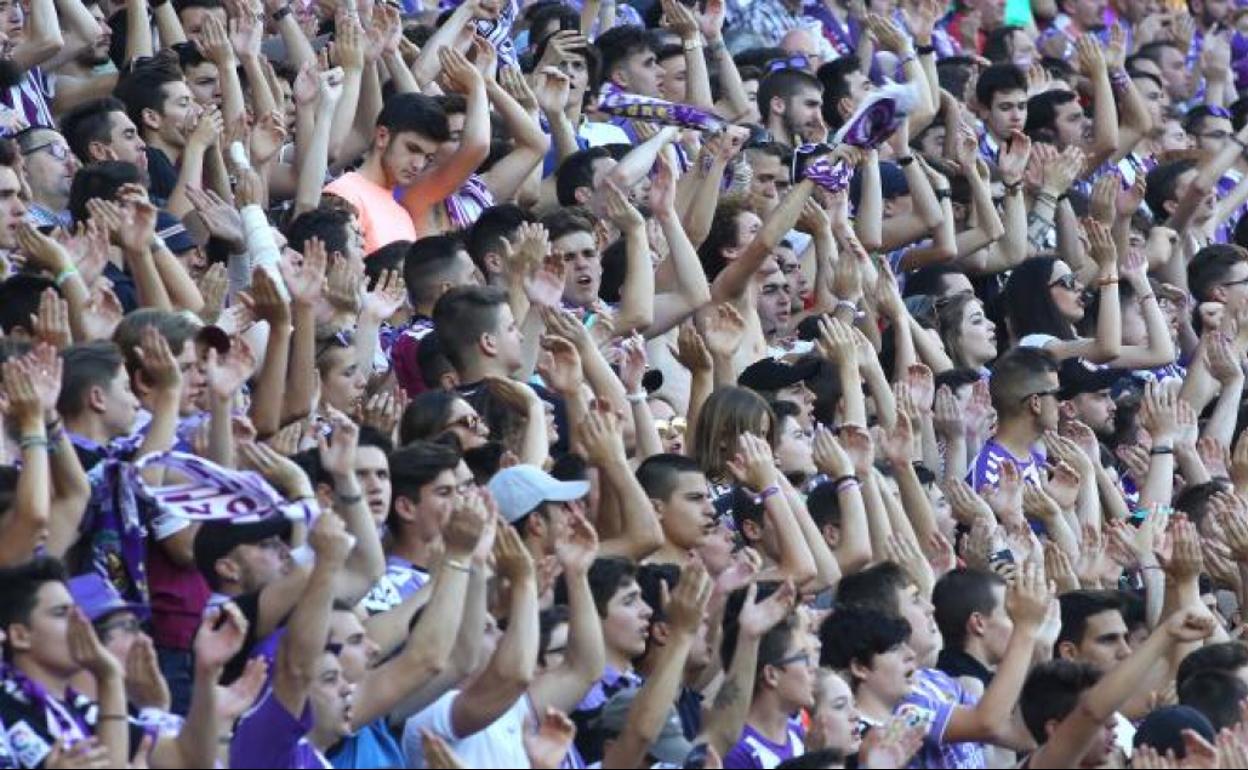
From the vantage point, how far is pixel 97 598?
779 cm

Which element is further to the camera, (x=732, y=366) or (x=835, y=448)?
(x=732, y=366)

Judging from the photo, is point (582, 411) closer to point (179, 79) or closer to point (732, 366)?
point (732, 366)

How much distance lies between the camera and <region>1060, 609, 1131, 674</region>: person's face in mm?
10094

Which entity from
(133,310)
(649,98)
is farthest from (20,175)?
(649,98)

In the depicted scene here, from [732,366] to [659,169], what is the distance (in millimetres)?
711

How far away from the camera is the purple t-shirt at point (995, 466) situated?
37.9 ft

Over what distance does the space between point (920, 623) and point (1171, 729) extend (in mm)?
776

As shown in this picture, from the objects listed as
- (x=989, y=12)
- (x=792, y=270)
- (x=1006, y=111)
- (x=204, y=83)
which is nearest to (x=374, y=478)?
(x=204, y=83)

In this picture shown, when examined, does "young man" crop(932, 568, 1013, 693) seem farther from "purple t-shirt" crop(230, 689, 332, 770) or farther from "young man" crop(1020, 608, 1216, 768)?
"purple t-shirt" crop(230, 689, 332, 770)

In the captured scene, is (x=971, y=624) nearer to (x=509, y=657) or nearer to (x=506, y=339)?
(x=506, y=339)

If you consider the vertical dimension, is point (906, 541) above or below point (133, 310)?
below

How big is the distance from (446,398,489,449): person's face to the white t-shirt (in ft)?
4.21

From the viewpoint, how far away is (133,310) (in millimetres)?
9633

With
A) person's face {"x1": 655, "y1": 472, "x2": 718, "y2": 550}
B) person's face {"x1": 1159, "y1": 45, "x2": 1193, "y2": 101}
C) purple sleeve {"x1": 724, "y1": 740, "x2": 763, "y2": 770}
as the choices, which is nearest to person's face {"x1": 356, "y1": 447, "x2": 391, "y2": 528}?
purple sleeve {"x1": 724, "y1": 740, "x2": 763, "y2": 770}
